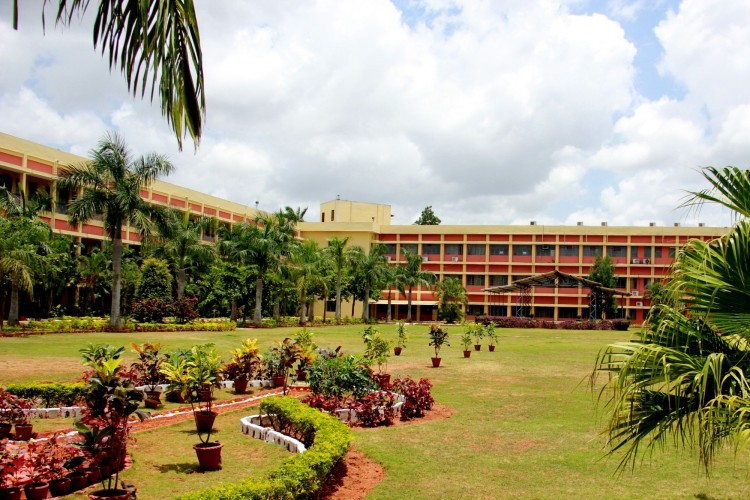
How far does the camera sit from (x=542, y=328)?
50156mm

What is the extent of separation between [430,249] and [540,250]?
483 inches

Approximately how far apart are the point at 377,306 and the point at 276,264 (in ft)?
109

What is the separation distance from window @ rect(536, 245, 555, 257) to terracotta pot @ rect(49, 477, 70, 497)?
66.5 m

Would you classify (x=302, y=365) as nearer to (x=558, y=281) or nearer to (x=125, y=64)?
(x=125, y=64)

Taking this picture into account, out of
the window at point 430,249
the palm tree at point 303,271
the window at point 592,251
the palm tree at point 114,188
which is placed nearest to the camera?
the palm tree at point 114,188

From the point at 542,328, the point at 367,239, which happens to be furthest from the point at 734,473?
the point at 367,239

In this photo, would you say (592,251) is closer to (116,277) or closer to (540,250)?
(540,250)

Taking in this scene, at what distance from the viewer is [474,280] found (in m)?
71.6

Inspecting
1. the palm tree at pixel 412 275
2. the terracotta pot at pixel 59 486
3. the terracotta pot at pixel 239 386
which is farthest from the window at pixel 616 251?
the terracotta pot at pixel 59 486

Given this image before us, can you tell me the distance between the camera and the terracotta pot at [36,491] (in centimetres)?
670

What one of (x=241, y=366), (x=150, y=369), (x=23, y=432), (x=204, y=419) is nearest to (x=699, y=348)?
(x=204, y=419)

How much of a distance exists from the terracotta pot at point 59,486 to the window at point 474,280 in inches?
2596

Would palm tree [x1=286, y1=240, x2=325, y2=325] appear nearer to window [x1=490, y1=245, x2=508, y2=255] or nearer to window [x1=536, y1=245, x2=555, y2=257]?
window [x1=490, y1=245, x2=508, y2=255]

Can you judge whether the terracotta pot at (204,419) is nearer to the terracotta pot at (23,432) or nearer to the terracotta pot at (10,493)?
the terracotta pot at (23,432)
